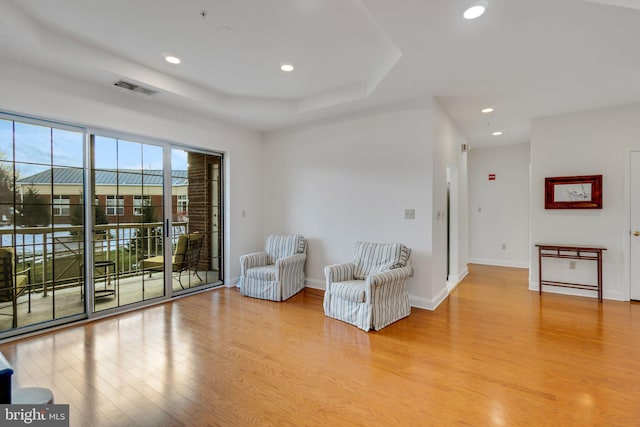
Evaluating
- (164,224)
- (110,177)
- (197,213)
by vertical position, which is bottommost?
(164,224)

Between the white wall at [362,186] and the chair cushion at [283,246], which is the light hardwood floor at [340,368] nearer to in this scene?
the white wall at [362,186]

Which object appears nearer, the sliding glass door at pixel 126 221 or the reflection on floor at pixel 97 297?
the reflection on floor at pixel 97 297

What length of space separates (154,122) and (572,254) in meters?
6.31

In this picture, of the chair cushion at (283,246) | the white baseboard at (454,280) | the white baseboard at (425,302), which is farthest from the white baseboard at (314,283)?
the white baseboard at (454,280)

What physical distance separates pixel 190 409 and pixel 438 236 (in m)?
3.38

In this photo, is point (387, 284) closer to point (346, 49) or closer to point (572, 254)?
point (346, 49)

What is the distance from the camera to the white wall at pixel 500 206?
645 centimetres

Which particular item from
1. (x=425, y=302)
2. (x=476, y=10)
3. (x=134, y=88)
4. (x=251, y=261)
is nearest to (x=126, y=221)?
(x=134, y=88)

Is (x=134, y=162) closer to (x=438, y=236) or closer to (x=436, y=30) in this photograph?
(x=436, y=30)

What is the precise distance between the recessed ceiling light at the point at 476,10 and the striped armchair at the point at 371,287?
95.8 inches

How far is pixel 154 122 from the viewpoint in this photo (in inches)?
158

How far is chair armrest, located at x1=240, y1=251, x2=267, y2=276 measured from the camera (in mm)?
4548

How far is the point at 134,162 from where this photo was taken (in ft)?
13.0

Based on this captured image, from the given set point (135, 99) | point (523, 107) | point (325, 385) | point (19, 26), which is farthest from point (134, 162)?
point (523, 107)
